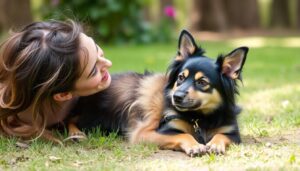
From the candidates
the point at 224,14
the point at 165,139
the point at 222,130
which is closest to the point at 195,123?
the point at 222,130

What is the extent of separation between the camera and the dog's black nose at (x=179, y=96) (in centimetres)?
491

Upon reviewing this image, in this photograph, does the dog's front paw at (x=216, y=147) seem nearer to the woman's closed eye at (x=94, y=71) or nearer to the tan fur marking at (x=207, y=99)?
the tan fur marking at (x=207, y=99)

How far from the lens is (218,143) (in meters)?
4.86

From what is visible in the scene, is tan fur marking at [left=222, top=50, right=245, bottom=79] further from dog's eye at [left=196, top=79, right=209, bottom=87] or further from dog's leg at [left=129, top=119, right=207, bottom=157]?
dog's leg at [left=129, top=119, right=207, bottom=157]

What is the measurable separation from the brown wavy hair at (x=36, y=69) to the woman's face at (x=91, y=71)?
69 millimetres

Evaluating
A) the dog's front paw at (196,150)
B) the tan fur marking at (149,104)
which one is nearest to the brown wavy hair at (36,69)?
the tan fur marking at (149,104)

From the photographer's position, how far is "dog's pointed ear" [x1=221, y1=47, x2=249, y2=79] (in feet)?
16.7

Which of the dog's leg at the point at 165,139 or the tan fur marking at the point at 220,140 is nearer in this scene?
the dog's leg at the point at 165,139

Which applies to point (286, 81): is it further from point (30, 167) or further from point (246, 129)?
point (30, 167)

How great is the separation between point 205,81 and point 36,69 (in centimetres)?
153

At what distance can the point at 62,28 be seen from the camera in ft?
17.5

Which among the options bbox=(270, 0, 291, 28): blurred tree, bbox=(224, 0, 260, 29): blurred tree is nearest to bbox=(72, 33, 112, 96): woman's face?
bbox=(224, 0, 260, 29): blurred tree

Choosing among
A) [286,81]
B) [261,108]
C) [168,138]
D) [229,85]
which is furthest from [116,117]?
[286,81]

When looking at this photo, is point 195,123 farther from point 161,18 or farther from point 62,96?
point 161,18
